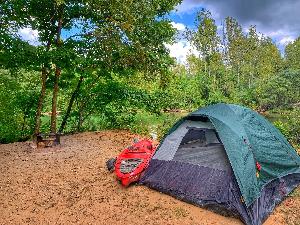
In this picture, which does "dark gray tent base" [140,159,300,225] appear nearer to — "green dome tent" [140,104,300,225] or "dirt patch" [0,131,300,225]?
"green dome tent" [140,104,300,225]

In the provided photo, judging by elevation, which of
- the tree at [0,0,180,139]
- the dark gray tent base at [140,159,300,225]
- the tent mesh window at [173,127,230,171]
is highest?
the tree at [0,0,180,139]

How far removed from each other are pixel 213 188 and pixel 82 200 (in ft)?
9.51

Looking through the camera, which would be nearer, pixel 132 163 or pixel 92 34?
pixel 132 163

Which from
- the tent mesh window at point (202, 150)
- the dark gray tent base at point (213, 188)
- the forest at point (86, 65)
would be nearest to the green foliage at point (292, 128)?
the forest at point (86, 65)

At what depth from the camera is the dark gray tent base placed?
6391 millimetres

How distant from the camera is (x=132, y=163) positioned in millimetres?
8156

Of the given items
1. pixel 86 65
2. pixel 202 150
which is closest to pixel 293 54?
pixel 86 65

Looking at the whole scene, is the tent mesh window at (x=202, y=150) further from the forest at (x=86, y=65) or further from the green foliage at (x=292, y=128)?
the green foliage at (x=292, y=128)

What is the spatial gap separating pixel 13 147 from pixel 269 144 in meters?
9.32

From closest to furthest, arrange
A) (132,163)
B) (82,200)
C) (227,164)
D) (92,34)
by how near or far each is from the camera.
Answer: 1. (227,164)
2. (82,200)
3. (132,163)
4. (92,34)

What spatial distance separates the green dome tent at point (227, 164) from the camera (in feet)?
21.4

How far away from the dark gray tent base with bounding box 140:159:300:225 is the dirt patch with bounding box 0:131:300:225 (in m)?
0.16

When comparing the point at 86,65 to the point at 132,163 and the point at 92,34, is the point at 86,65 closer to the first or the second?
the point at 92,34

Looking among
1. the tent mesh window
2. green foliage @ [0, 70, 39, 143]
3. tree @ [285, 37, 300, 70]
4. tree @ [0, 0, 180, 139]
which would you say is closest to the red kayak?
the tent mesh window
